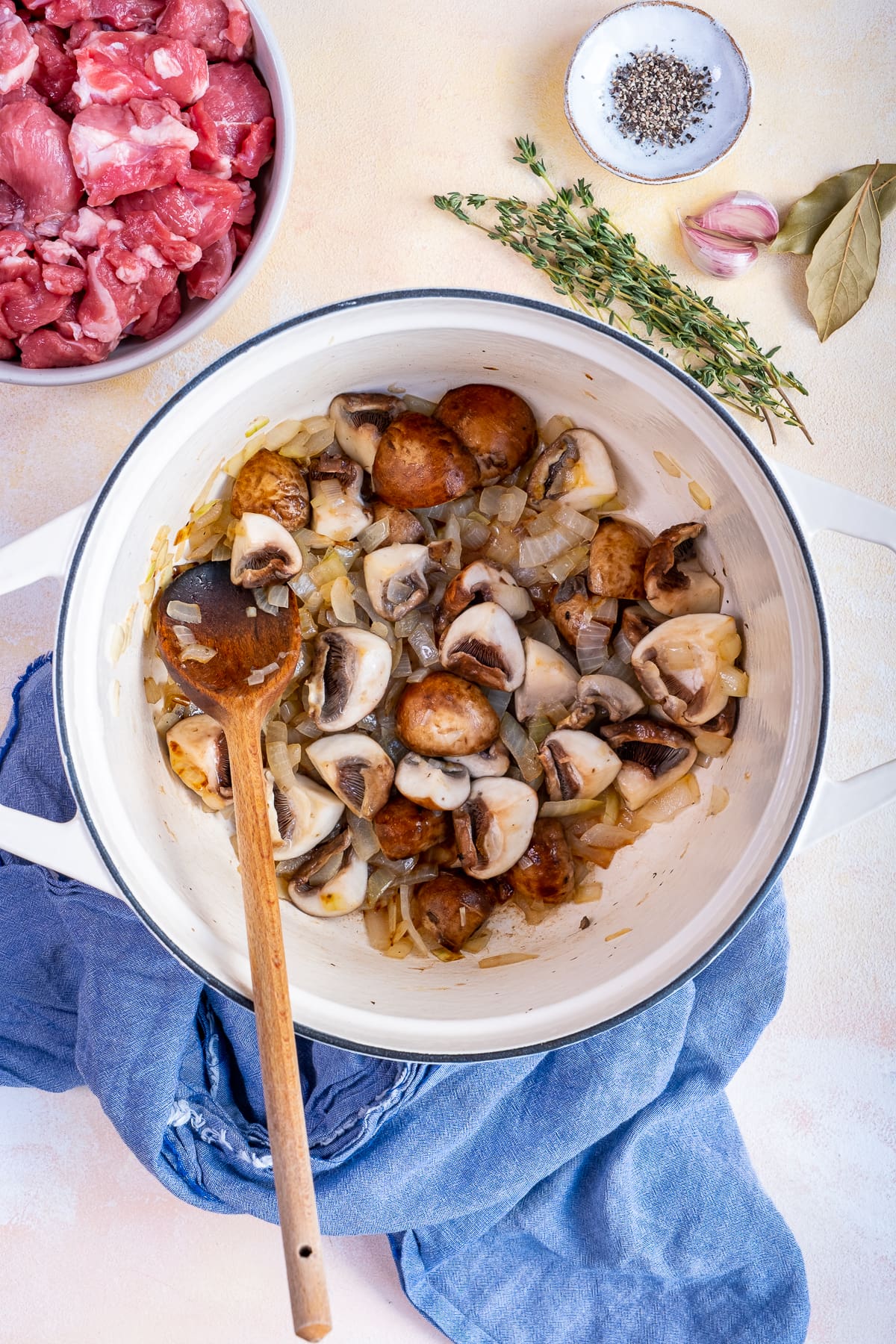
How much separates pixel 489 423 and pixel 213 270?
45cm

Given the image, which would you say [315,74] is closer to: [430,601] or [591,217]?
[591,217]

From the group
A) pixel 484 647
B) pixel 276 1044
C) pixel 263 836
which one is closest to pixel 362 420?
pixel 484 647

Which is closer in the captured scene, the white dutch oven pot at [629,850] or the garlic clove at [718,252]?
the white dutch oven pot at [629,850]

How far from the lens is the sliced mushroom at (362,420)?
4.17 feet

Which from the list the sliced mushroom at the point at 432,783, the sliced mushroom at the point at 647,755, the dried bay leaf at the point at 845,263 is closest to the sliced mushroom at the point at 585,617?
the sliced mushroom at the point at 647,755

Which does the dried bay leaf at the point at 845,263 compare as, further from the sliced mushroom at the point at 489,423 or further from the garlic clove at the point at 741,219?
the sliced mushroom at the point at 489,423

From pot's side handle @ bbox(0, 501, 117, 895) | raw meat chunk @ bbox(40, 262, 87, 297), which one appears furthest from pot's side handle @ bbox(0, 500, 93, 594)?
raw meat chunk @ bbox(40, 262, 87, 297)

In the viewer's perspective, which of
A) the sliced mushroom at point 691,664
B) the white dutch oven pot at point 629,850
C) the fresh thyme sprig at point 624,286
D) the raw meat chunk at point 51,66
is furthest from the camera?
the fresh thyme sprig at point 624,286

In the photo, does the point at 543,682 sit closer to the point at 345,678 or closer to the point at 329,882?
the point at 345,678

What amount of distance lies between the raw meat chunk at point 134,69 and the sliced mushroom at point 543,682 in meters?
0.87

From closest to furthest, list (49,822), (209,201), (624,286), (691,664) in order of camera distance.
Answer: (49,822) < (691,664) < (209,201) < (624,286)

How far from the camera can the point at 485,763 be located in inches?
50.1

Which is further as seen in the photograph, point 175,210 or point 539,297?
point 539,297

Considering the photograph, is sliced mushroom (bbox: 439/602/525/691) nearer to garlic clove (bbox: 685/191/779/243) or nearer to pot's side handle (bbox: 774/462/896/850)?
pot's side handle (bbox: 774/462/896/850)
